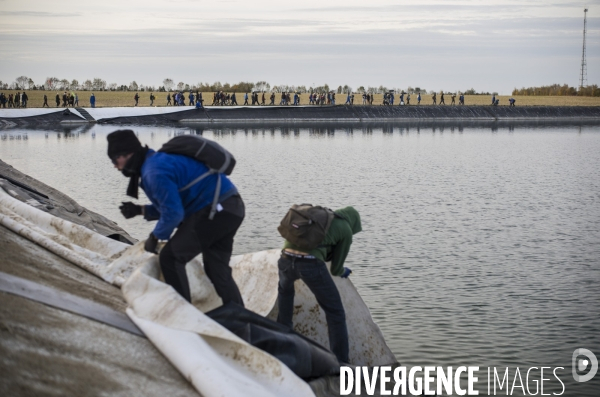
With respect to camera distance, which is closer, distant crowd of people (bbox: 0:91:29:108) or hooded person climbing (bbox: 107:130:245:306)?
hooded person climbing (bbox: 107:130:245:306)

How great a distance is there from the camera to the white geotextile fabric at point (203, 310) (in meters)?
6.02

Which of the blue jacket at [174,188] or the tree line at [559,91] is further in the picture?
the tree line at [559,91]

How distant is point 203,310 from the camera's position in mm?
7559

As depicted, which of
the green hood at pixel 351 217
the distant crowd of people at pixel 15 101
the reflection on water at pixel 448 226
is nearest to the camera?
the green hood at pixel 351 217

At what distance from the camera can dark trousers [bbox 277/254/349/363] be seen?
24.1 feet

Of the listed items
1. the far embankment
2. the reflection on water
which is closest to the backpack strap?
the reflection on water

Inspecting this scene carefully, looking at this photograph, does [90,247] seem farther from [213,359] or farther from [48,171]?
[48,171]

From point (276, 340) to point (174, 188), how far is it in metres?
1.61

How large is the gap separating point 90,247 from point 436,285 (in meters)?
6.12

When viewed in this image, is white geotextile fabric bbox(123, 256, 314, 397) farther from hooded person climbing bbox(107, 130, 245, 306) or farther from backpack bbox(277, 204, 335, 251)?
backpack bbox(277, 204, 335, 251)

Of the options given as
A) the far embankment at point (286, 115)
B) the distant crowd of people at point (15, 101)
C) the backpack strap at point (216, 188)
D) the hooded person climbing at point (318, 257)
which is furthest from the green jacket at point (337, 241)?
the distant crowd of people at point (15, 101)

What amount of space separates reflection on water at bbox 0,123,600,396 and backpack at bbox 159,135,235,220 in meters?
4.16

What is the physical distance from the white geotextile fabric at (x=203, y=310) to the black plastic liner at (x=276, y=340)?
35 centimetres

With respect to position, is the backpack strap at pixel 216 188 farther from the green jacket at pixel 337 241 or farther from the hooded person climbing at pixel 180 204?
the green jacket at pixel 337 241
